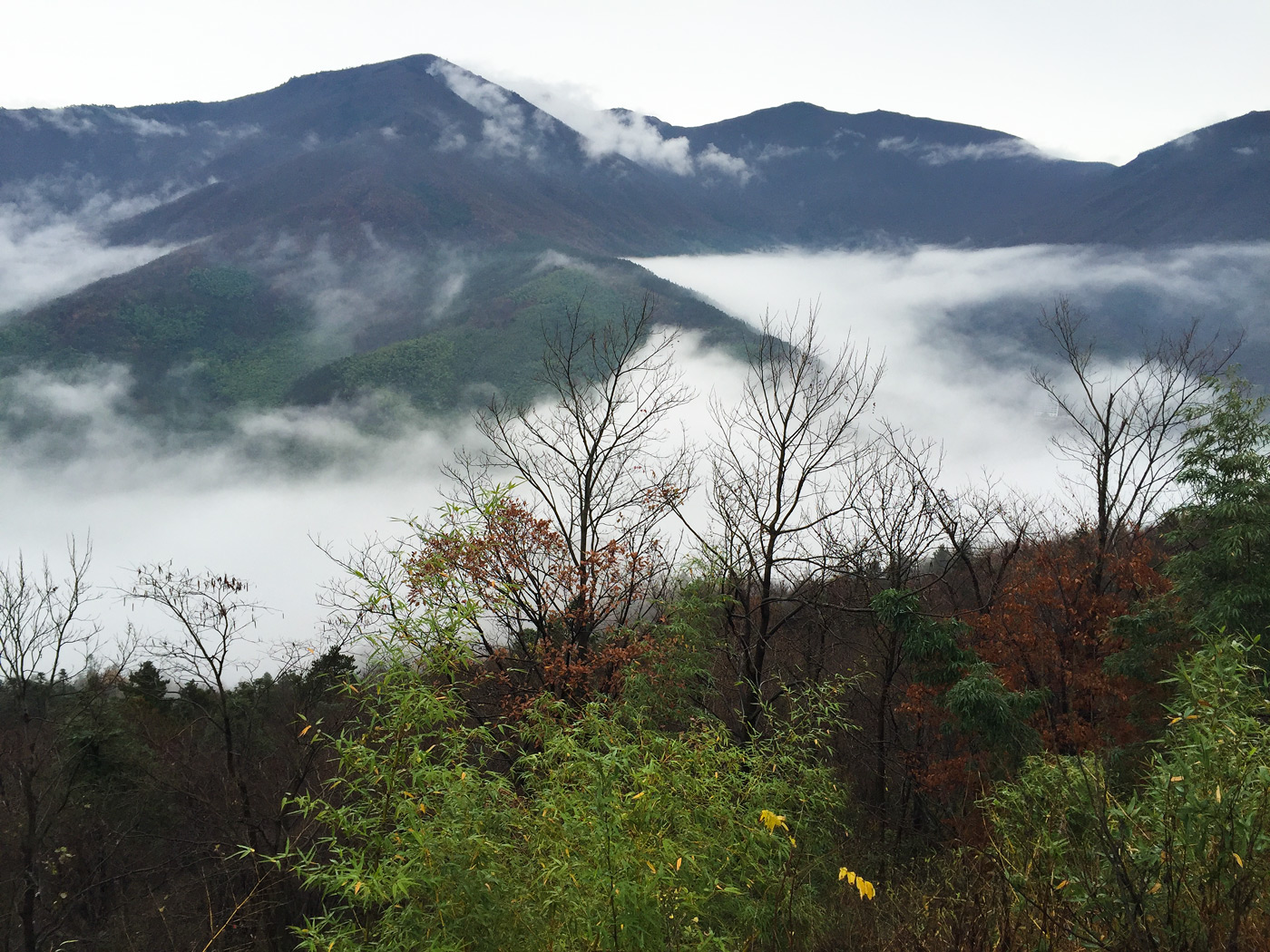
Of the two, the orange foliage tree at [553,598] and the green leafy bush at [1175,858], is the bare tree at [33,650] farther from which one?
the green leafy bush at [1175,858]

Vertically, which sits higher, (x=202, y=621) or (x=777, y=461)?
(x=777, y=461)

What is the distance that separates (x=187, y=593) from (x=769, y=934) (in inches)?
627

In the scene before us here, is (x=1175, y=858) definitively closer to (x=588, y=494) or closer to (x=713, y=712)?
(x=588, y=494)

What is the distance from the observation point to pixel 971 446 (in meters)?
176

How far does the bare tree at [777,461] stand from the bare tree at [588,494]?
1.37 meters

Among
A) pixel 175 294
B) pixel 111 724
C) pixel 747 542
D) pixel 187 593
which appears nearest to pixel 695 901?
pixel 747 542

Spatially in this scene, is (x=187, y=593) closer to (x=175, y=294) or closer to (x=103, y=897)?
(x=103, y=897)

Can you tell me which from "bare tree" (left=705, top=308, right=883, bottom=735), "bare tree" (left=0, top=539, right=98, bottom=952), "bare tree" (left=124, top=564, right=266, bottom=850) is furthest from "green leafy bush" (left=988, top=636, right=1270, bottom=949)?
"bare tree" (left=124, top=564, right=266, bottom=850)

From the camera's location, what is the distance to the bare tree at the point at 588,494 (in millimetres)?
13758

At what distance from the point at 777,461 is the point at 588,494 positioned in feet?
13.2

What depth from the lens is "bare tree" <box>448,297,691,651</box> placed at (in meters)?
13.8

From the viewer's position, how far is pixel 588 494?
15500 mm

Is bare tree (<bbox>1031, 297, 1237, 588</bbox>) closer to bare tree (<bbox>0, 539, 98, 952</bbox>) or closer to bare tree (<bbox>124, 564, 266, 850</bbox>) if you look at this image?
bare tree (<bbox>124, 564, 266, 850</bbox>)

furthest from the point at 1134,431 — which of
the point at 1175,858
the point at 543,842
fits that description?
the point at 543,842
